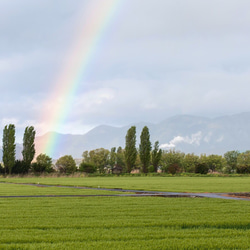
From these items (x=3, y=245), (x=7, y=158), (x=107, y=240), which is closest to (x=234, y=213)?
(x=107, y=240)

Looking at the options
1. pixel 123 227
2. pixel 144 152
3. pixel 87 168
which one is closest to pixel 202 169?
pixel 144 152

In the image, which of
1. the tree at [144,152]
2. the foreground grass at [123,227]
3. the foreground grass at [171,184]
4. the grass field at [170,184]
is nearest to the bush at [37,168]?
the tree at [144,152]

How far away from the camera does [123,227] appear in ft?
33.7

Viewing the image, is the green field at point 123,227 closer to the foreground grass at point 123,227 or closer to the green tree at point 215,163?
the foreground grass at point 123,227

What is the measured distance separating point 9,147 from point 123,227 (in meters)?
68.0

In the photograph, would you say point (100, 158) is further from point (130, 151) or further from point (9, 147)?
point (9, 147)

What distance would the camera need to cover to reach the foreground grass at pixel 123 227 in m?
8.17

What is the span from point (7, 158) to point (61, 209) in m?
61.9

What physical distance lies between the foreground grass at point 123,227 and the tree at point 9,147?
6030 centimetres

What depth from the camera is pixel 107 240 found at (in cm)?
858

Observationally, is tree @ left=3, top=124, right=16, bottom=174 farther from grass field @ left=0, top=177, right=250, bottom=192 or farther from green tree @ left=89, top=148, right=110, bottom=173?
green tree @ left=89, top=148, right=110, bottom=173

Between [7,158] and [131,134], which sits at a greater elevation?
[131,134]

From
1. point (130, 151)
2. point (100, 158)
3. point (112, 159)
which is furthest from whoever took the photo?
point (112, 159)

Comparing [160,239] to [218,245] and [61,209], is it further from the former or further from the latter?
[61,209]
